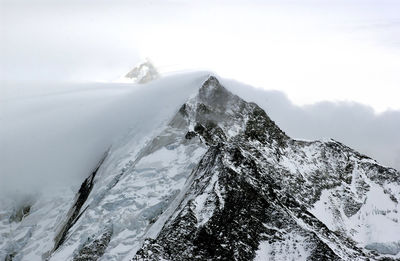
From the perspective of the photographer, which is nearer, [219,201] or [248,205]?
[219,201]

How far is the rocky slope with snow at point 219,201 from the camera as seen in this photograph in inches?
4547

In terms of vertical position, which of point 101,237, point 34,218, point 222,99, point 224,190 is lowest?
point 34,218

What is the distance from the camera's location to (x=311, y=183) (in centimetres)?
17525

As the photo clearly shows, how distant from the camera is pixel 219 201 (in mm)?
121312

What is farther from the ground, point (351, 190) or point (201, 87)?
point (201, 87)

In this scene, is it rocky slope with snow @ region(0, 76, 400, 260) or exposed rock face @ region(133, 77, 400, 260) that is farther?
rocky slope with snow @ region(0, 76, 400, 260)

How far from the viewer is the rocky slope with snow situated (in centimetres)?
11550

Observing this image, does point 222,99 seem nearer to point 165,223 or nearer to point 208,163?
point 208,163

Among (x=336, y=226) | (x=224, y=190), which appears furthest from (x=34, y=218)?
(x=336, y=226)

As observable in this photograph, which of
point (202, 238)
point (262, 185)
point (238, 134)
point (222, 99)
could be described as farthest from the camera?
point (222, 99)

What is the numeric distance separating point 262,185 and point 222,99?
64981 millimetres

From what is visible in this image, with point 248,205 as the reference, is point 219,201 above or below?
below

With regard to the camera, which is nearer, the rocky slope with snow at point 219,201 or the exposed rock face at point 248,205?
the exposed rock face at point 248,205

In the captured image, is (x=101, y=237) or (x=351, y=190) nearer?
(x=101, y=237)
